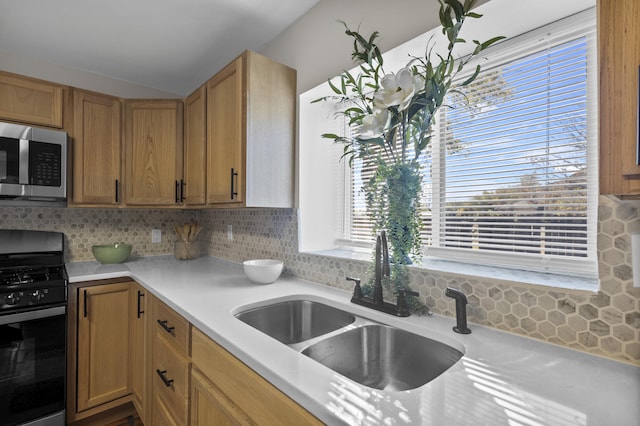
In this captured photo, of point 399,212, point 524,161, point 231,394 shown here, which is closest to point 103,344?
point 231,394

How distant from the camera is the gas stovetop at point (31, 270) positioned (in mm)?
1624

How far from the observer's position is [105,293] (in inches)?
77.8

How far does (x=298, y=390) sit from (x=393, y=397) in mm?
212

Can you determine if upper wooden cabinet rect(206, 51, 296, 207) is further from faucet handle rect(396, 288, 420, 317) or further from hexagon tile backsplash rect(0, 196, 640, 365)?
faucet handle rect(396, 288, 420, 317)

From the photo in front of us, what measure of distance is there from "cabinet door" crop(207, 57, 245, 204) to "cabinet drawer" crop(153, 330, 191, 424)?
816mm

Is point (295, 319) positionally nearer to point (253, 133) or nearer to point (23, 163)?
point (253, 133)

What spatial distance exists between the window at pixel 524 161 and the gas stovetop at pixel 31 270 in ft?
6.79

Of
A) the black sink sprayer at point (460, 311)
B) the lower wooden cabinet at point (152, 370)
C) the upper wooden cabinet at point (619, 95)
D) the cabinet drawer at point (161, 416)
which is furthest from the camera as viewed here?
the cabinet drawer at point (161, 416)

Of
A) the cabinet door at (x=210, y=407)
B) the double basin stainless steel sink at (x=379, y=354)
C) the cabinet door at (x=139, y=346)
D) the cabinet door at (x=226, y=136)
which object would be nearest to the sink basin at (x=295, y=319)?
the double basin stainless steel sink at (x=379, y=354)

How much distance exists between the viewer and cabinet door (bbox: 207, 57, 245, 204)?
172 centimetres

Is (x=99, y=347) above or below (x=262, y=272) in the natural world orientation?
below

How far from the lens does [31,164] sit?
191cm

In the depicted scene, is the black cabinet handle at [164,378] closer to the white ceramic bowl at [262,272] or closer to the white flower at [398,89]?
the white ceramic bowl at [262,272]

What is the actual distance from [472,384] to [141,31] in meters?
2.54
